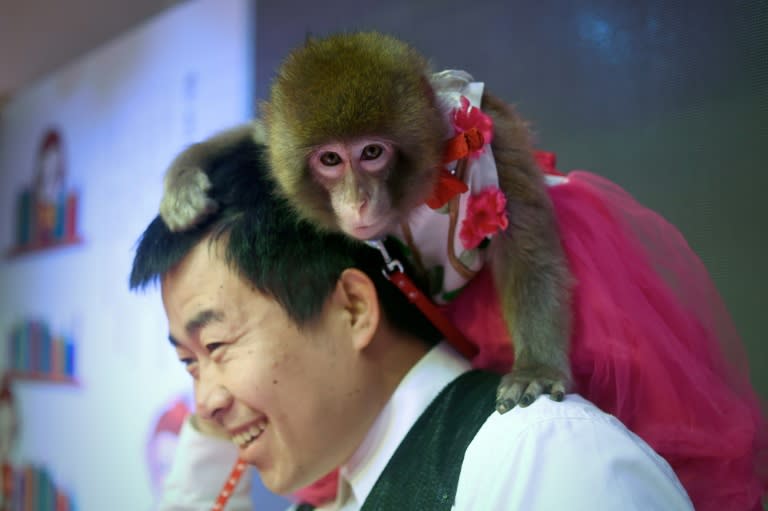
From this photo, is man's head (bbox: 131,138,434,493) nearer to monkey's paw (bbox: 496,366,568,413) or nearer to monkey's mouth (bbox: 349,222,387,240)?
monkey's mouth (bbox: 349,222,387,240)

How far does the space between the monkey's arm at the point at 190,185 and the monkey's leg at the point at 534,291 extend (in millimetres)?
465

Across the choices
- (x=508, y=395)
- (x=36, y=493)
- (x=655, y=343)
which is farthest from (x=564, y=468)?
(x=36, y=493)

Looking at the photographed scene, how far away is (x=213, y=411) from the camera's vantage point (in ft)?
3.31

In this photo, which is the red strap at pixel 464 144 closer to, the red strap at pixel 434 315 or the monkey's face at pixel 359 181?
the monkey's face at pixel 359 181

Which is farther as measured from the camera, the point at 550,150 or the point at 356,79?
the point at 550,150

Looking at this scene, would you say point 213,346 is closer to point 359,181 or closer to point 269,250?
point 269,250

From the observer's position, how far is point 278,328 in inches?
39.3

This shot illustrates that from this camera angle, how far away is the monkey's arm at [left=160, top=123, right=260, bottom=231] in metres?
1.04

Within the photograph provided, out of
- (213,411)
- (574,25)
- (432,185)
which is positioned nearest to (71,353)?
(213,411)

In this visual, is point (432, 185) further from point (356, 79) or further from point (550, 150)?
point (550, 150)

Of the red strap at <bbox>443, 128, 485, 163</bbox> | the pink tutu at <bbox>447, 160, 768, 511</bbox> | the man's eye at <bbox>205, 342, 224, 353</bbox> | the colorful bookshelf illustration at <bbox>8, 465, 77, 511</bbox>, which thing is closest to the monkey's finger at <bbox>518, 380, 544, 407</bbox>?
the pink tutu at <bbox>447, 160, 768, 511</bbox>

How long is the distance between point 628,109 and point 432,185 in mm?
452

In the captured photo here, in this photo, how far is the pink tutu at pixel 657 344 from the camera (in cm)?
92

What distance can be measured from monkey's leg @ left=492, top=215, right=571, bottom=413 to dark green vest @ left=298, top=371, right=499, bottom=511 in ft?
0.27
